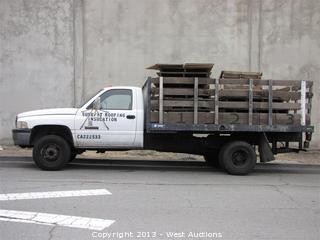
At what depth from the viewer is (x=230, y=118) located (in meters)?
12.5

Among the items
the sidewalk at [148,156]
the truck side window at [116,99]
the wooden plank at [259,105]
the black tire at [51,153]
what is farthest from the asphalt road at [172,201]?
the sidewalk at [148,156]

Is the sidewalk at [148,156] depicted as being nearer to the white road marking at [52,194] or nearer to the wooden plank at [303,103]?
the wooden plank at [303,103]

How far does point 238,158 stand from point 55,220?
20.1 ft

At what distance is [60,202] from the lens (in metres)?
8.70

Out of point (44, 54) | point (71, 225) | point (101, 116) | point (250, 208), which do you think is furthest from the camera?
point (44, 54)

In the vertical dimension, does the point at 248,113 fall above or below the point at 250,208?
above

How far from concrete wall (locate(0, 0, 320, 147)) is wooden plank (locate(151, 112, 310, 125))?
242 inches

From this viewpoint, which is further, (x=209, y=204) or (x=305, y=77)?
(x=305, y=77)

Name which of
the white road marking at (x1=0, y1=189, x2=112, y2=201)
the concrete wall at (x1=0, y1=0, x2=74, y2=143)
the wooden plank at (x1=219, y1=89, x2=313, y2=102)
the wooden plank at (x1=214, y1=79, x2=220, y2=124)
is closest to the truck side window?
the wooden plank at (x1=214, y1=79, x2=220, y2=124)

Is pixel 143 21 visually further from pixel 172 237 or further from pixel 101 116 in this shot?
pixel 172 237

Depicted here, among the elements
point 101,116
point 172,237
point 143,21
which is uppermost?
point 143,21

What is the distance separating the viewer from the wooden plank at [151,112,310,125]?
12.4 m

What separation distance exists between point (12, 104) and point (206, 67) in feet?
27.6

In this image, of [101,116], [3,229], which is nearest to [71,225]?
[3,229]
